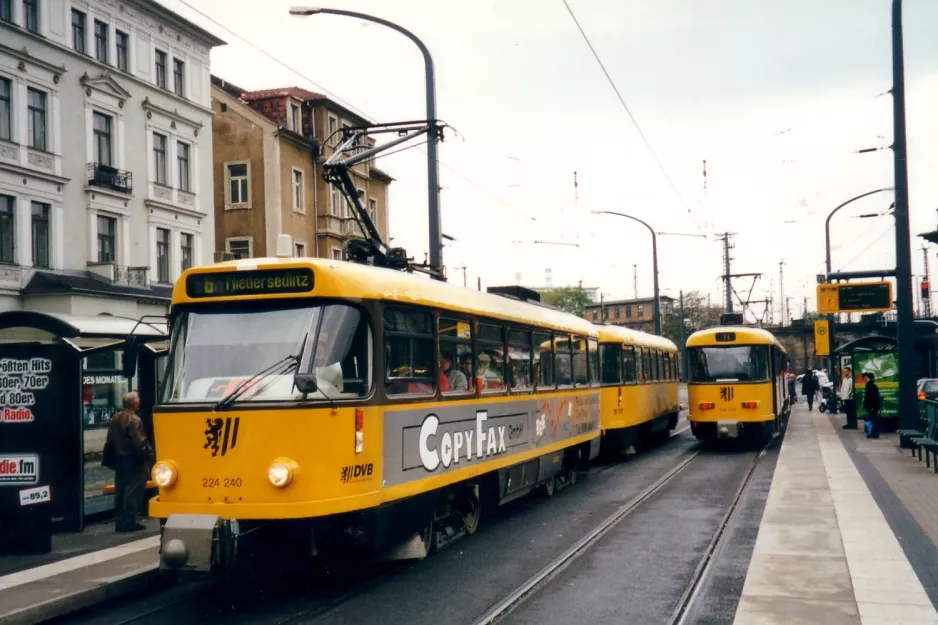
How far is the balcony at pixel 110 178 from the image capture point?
29.1m

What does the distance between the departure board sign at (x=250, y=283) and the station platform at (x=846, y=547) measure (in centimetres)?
424

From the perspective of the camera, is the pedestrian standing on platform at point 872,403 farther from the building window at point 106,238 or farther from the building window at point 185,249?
the building window at point 185,249

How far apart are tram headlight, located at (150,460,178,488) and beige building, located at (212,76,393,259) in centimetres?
2956

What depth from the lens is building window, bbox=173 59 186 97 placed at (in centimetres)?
3359

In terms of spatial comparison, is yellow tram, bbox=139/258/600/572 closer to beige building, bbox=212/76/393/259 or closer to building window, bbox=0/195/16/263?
building window, bbox=0/195/16/263

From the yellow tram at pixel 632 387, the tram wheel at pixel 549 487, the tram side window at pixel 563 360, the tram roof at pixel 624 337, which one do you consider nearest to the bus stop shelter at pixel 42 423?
the tram side window at pixel 563 360

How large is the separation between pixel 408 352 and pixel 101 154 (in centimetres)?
2394

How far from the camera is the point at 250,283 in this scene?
8.13 meters

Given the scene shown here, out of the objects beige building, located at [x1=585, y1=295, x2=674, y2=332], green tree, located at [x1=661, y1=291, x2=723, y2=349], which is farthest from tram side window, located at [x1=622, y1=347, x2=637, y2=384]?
beige building, located at [x1=585, y1=295, x2=674, y2=332]

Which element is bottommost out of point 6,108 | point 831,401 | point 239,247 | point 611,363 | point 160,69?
point 831,401

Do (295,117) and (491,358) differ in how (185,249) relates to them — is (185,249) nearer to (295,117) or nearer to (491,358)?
(295,117)

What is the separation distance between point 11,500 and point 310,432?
3.81 meters

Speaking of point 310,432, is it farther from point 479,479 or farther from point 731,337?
point 731,337

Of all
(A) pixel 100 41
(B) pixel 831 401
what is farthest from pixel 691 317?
(A) pixel 100 41
